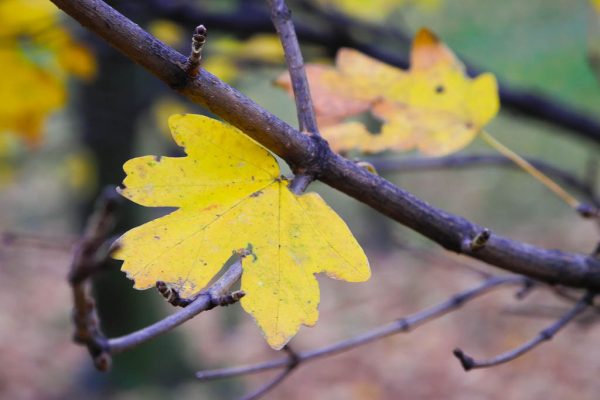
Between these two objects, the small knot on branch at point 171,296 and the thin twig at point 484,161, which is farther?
the thin twig at point 484,161

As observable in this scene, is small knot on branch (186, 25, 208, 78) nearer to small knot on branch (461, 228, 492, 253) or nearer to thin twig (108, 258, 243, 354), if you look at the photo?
thin twig (108, 258, 243, 354)

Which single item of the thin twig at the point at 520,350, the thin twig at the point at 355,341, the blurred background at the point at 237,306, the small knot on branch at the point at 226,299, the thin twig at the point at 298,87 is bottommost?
the blurred background at the point at 237,306

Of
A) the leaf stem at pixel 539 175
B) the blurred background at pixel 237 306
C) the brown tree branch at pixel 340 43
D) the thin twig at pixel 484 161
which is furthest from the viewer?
the brown tree branch at pixel 340 43

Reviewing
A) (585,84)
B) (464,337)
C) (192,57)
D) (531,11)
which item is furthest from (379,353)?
(531,11)

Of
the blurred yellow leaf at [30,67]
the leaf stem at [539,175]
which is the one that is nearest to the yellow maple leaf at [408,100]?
the leaf stem at [539,175]

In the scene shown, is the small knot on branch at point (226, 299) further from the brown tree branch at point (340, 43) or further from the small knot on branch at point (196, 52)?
the brown tree branch at point (340, 43)

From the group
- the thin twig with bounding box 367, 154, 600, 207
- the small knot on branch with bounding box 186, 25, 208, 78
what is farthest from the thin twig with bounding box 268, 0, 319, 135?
the thin twig with bounding box 367, 154, 600, 207

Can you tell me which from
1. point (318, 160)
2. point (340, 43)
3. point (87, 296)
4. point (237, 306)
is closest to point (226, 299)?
point (318, 160)

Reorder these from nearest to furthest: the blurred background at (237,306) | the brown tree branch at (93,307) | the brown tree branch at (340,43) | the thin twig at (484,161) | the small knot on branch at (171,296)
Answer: the small knot on branch at (171,296), the brown tree branch at (93,307), the thin twig at (484,161), the blurred background at (237,306), the brown tree branch at (340,43)
